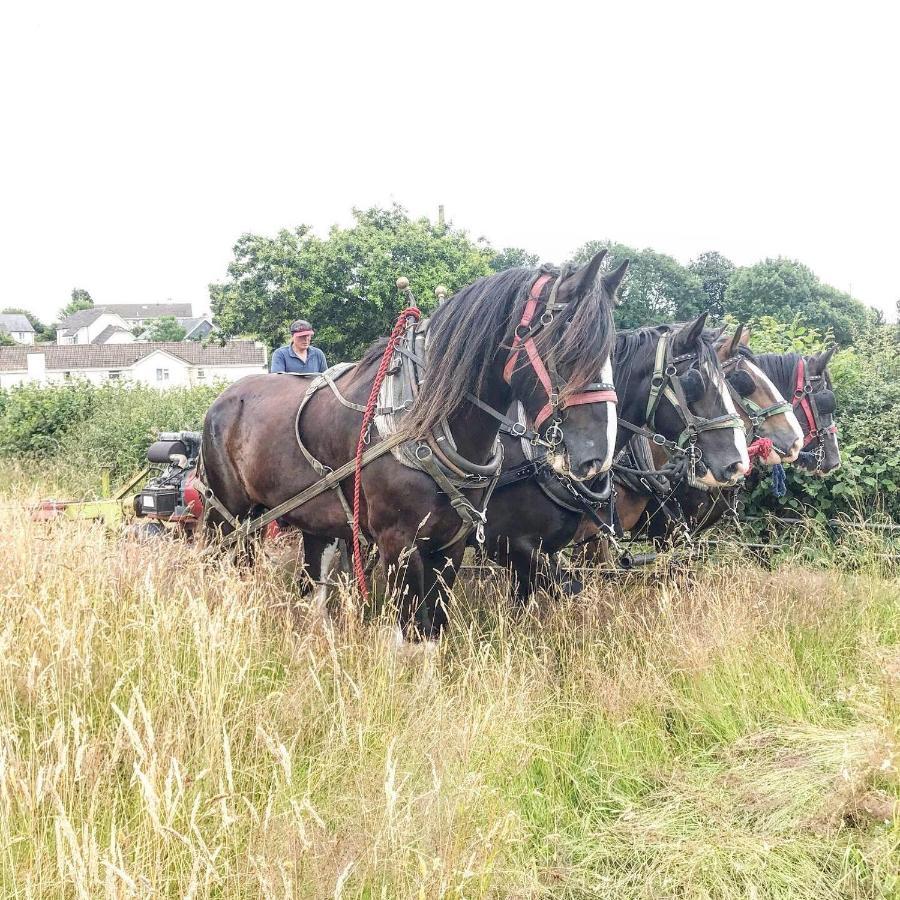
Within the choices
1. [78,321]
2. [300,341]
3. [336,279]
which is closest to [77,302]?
[78,321]

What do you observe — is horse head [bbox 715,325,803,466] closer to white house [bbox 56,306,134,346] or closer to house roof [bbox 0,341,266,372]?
house roof [bbox 0,341,266,372]

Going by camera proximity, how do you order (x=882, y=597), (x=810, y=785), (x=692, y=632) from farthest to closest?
1. (x=882, y=597)
2. (x=692, y=632)
3. (x=810, y=785)

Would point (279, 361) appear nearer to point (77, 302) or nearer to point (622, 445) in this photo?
point (622, 445)

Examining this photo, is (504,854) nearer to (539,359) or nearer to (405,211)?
(539,359)

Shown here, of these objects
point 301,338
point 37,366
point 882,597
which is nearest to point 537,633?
point 882,597

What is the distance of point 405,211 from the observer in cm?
2408

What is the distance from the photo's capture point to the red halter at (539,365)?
10.5 feet

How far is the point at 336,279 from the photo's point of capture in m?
22.2

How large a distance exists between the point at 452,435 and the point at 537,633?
1.32 meters

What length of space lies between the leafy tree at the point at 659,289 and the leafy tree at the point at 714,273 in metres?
0.72

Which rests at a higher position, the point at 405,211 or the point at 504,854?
the point at 405,211

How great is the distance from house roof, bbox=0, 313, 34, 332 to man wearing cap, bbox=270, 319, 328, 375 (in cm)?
11760

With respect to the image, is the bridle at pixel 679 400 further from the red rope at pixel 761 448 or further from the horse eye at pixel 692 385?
the red rope at pixel 761 448

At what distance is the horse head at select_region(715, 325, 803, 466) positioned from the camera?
517 centimetres
